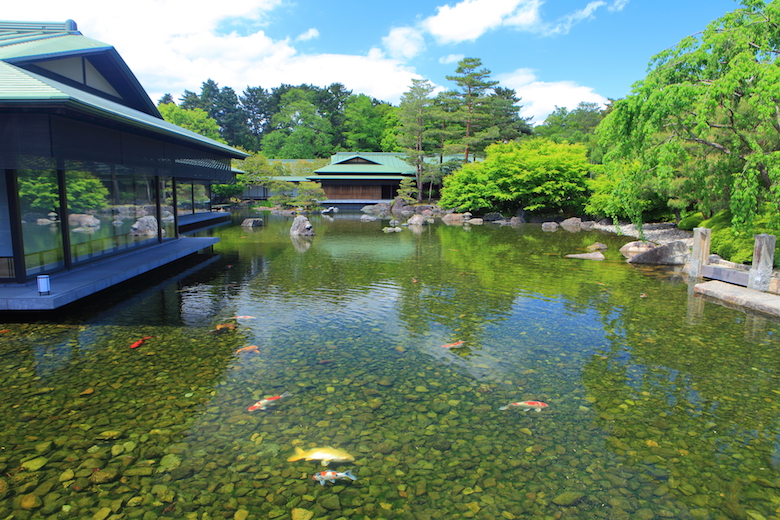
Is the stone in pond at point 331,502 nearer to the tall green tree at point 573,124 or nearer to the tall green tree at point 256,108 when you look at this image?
the tall green tree at point 573,124

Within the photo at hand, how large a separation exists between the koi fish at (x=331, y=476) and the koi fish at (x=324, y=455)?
146 mm

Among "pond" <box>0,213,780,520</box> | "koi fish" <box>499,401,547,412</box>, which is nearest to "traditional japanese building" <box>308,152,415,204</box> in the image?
"pond" <box>0,213,780,520</box>

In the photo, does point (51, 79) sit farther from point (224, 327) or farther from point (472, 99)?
point (472, 99)

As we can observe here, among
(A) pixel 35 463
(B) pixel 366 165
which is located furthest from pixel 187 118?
(A) pixel 35 463

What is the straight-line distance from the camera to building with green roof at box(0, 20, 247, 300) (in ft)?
26.7

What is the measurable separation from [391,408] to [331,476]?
51.8 inches

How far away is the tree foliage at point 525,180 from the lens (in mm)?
31750

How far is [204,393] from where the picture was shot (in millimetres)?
5559

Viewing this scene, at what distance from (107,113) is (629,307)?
34.5 feet

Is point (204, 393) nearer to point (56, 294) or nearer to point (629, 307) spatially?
point (56, 294)

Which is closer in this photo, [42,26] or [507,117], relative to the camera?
[42,26]

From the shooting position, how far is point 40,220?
9633 millimetres

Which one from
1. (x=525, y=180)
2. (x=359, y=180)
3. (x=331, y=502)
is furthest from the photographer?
(x=359, y=180)

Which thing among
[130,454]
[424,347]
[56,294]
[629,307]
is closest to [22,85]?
[56,294]
